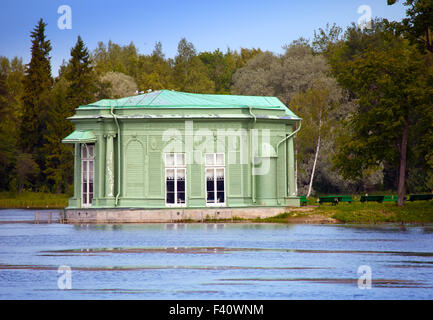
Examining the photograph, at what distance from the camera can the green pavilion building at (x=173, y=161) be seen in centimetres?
5825

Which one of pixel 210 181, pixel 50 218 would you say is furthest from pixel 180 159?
pixel 50 218

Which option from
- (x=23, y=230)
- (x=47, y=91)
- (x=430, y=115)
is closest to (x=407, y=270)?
(x=430, y=115)

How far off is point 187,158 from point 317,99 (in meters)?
31.4

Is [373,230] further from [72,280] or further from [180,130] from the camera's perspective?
[72,280]

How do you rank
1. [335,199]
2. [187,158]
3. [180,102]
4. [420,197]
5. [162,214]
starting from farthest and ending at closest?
1. [335,199]
2. [420,197]
3. [180,102]
4. [187,158]
5. [162,214]

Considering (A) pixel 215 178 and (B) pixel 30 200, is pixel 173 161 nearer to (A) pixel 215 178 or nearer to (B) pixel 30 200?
(A) pixel 215 178

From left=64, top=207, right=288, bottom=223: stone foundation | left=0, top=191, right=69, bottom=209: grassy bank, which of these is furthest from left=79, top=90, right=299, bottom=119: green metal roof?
left=0, top=191, right=69, bottom=209: grassy bank

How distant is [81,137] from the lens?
58625 mm

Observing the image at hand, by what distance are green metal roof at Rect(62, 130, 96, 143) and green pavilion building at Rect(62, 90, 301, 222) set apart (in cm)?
6

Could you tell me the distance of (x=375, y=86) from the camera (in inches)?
2499

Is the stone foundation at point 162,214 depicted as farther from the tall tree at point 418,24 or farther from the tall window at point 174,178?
the tall tree at point 418,24

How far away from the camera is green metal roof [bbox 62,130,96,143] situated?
58406 mm

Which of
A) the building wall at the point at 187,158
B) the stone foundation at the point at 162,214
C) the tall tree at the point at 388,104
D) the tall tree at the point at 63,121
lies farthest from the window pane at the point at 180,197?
the tall tree at the point at 63,121

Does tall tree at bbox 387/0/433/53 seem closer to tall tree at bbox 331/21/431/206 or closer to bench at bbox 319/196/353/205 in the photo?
tall tree at bbox 331/21/431/206
